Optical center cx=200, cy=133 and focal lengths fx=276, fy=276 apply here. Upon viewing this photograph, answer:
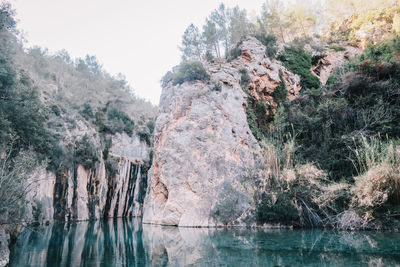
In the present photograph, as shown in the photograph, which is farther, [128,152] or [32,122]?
[128,152]

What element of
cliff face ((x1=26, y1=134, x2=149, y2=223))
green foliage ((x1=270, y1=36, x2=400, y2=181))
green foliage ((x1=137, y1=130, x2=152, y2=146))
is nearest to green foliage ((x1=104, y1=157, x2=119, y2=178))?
cliff face ((x1=26, y1=134, x2=149, y2=223))

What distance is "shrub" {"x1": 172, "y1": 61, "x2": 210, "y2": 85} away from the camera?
19969 mm

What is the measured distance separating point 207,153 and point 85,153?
1300 centimetres

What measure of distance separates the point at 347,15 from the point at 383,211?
33731mm

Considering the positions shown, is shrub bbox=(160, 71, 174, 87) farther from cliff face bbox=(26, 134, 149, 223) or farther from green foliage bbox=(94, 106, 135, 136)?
green foliage bbox=(94, 106, 135, 136)

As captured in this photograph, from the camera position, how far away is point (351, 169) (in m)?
13.0

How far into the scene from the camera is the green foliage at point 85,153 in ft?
78.0

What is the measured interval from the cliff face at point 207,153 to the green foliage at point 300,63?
4429 millimetres

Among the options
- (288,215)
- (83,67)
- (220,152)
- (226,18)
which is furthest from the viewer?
(83,67)

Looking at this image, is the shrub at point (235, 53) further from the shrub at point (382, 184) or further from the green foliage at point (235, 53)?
the shrub at point (382, 184)

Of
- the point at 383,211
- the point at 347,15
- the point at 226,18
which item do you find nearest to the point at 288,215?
the point at 383,211

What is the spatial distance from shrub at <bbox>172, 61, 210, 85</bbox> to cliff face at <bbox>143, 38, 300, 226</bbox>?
1.63 feet

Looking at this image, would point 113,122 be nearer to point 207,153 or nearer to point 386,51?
point 207,153

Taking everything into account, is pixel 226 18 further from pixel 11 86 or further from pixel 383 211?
pixel 383 211
